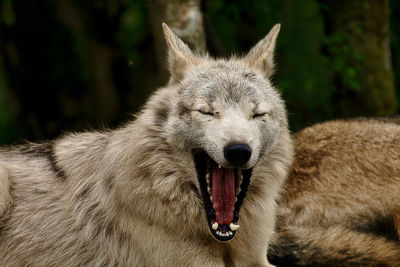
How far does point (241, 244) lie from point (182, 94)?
1.19 meters

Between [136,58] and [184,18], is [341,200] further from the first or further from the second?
[136,58]

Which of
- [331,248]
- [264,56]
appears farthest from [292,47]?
[331,248]

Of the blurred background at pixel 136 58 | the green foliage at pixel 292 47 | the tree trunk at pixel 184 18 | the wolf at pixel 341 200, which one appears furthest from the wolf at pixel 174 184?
the green foliage at pixel 292 47

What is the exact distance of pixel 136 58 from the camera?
12.6 m

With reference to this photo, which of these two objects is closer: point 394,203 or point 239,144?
point 239,144

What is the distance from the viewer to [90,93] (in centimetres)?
1225

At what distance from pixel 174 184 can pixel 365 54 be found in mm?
5613

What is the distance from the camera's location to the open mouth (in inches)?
183

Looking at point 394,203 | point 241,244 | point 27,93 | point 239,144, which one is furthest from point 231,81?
point 27,93

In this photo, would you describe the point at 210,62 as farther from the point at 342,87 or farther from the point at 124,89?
the point at 124,89

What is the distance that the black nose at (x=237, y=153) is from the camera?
4344 millimetres

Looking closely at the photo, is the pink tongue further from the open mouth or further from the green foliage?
the green foliage

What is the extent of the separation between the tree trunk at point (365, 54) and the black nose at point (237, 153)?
5445mm

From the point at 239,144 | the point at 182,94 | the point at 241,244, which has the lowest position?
the point at 241,244
